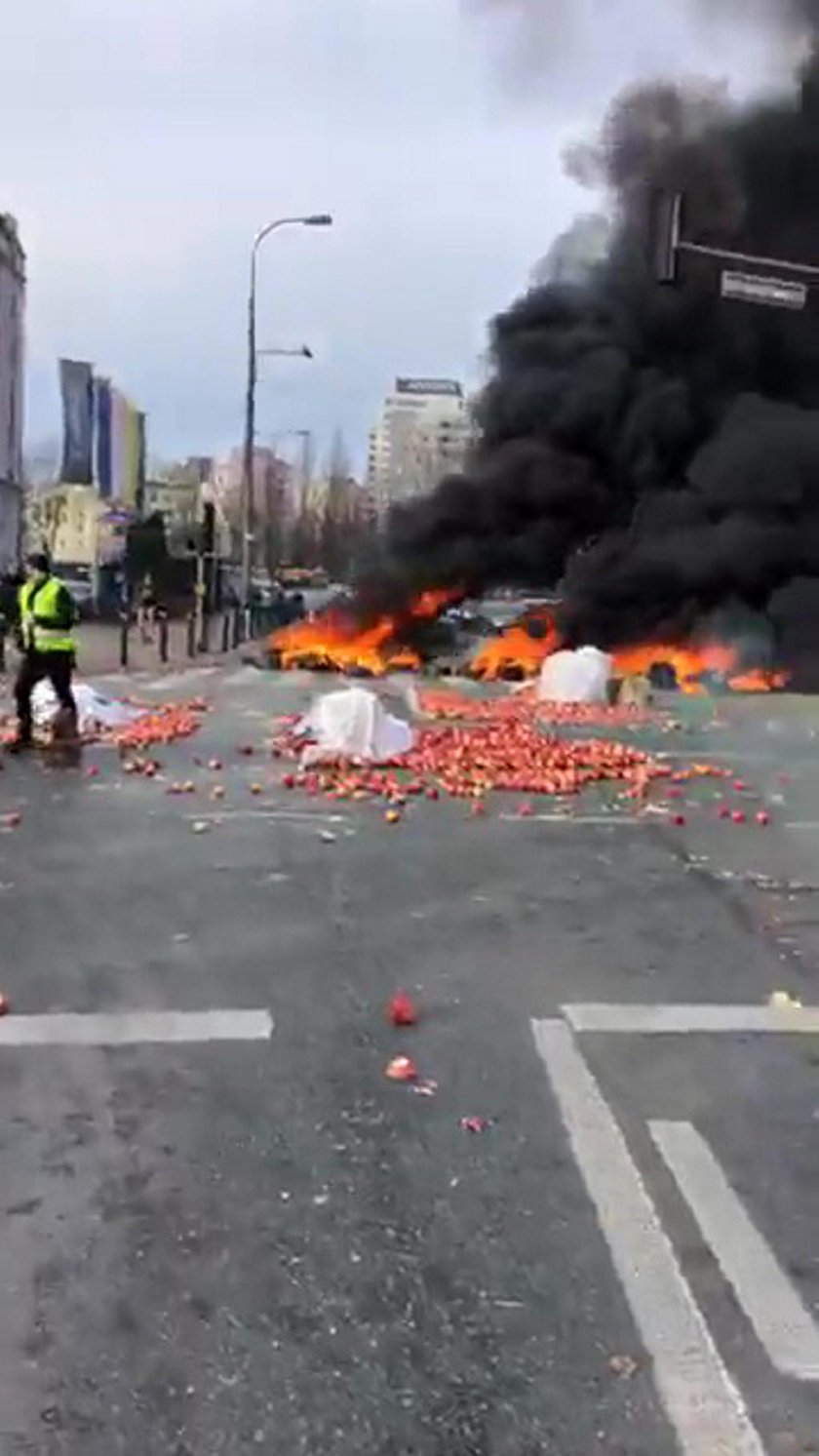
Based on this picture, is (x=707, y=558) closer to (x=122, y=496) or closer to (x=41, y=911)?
(x=41, y=911)

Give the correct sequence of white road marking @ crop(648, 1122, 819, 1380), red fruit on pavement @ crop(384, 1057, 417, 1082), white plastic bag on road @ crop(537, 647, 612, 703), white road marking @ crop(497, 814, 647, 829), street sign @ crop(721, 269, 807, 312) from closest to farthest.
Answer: white road marking @ crop(648, 1122, 819, 1380)
red fruit on pavement @ crop(384, 1057, 417, 1082)
white road marking @ crop(497, 814, 647, 829)
street sign @ crop(721, 269, 807, 312)
white plastic bag on road @ crop(537, 647, 612, 703)

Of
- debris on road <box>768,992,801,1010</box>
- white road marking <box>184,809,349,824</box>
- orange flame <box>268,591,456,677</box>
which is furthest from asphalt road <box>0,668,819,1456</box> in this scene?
orange flame <box>268,591,456,677</box>

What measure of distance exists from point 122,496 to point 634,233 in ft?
149

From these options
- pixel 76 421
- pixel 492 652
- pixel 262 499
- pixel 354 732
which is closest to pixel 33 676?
→ pixel 354 732

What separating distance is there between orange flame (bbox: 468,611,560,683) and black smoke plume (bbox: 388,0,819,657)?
67 cm

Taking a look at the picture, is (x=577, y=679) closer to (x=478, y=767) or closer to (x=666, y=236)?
(x=666, y=236)

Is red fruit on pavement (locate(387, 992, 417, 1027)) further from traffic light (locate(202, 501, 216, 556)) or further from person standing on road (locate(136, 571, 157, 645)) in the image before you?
person standing on road (locate(136, 571, 157, 645))

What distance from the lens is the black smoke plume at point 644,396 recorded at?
32.9 metres

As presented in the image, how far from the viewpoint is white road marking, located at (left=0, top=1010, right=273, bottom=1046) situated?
5.68m

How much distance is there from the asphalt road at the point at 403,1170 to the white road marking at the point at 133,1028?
0.02 meters

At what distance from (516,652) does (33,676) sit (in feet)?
61.9

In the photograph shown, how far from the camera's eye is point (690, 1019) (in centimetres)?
602

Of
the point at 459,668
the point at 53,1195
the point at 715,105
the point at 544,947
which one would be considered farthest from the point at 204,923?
the point at 715,105

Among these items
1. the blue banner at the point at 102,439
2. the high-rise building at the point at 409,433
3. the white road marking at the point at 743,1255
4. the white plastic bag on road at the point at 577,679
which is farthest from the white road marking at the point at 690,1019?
the high-rise building at the point at 409,433
